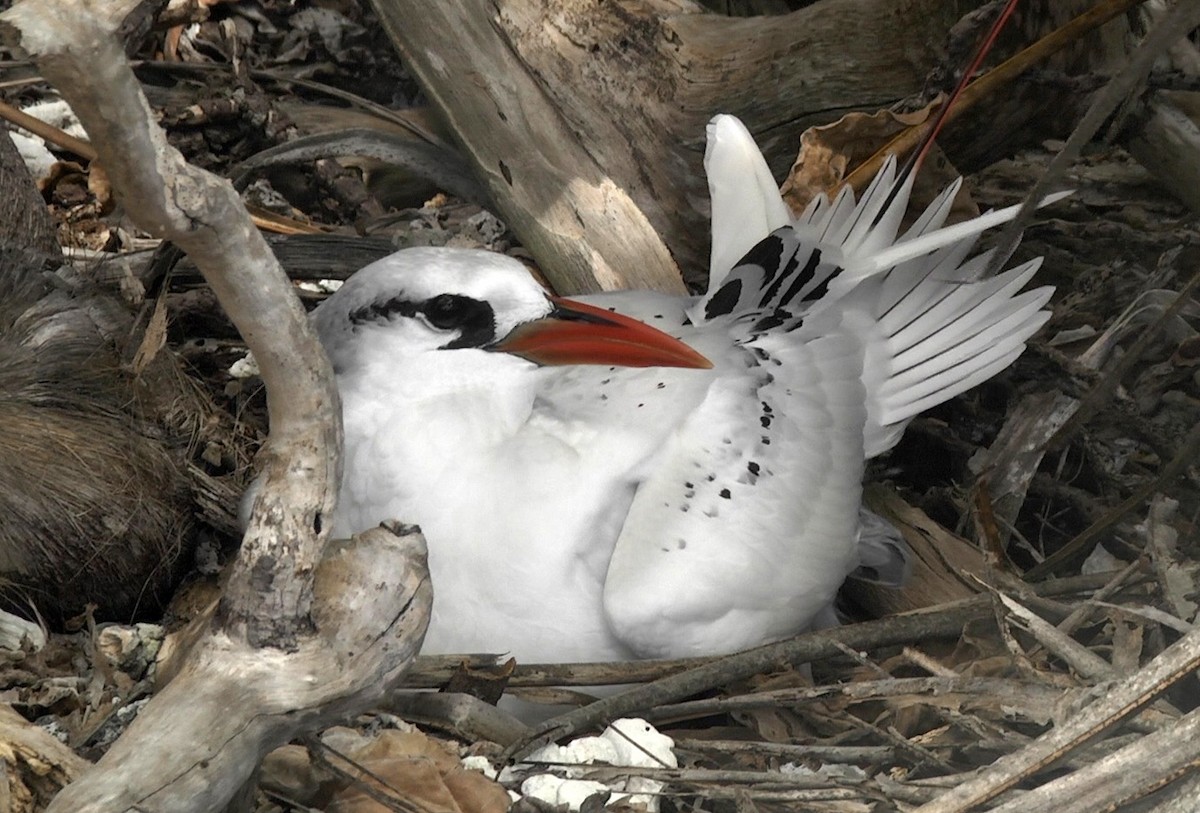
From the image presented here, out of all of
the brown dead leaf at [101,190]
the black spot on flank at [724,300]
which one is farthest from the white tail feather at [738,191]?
the brown dead leaf at [101,190]

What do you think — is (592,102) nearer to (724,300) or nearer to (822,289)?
(724,300)

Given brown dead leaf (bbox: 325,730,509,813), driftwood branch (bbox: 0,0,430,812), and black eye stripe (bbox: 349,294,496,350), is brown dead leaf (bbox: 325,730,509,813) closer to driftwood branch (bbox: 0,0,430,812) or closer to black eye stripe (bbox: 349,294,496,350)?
driftwood branch (bbox: 0,0,430,812)

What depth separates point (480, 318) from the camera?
2832mm

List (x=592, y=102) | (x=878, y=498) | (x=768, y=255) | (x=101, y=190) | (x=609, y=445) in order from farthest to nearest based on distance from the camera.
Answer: (x=101, y=190) < (x=592, y=102) < (x=878, y=498) < (x=768, y=255) < (x=609, y=445)

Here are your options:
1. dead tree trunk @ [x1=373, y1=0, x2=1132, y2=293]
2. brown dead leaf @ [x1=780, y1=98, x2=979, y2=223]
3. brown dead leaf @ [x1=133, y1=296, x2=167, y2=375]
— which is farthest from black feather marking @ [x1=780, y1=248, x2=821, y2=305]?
brown dead leaf @ [x1=133, y1=296, x2=167, y2=375]

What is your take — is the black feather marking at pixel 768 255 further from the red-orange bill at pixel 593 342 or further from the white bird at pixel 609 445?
the red-orange bill at pixel 593 342

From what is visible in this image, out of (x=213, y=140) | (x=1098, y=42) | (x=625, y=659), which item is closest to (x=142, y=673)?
(x=625, y=659)

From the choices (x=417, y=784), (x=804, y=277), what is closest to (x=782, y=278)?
(x=804, y=277)

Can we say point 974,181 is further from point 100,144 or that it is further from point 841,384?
point 100,144

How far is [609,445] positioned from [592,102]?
115 centimetres

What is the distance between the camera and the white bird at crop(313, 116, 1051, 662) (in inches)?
109

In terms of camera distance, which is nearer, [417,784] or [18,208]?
[417,784]

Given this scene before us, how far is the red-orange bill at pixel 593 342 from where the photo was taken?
2723 mm

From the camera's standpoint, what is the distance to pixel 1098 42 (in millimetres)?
3332
